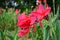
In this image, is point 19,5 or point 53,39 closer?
point 53,39

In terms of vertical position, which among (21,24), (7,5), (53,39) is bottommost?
(7,5)

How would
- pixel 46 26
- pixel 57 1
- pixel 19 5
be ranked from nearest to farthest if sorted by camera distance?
pixel 46 26
pixel 57 1
pixel 19 5

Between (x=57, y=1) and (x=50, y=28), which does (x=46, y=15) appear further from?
(x=57, y=1)

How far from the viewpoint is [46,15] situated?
1.20 meters

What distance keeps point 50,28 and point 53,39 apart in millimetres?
60

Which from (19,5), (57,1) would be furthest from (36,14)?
(19,5)

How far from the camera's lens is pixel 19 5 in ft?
43.2

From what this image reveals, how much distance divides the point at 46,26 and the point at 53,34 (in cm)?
6

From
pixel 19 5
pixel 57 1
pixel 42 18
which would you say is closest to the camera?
pixel 42 18

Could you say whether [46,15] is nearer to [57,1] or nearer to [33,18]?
[33,18]

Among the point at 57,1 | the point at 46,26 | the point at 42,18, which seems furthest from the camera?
the point at 57,1

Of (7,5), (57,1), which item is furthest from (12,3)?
(57,1)

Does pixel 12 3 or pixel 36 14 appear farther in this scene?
pixel 12 3

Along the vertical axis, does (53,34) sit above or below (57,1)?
above
